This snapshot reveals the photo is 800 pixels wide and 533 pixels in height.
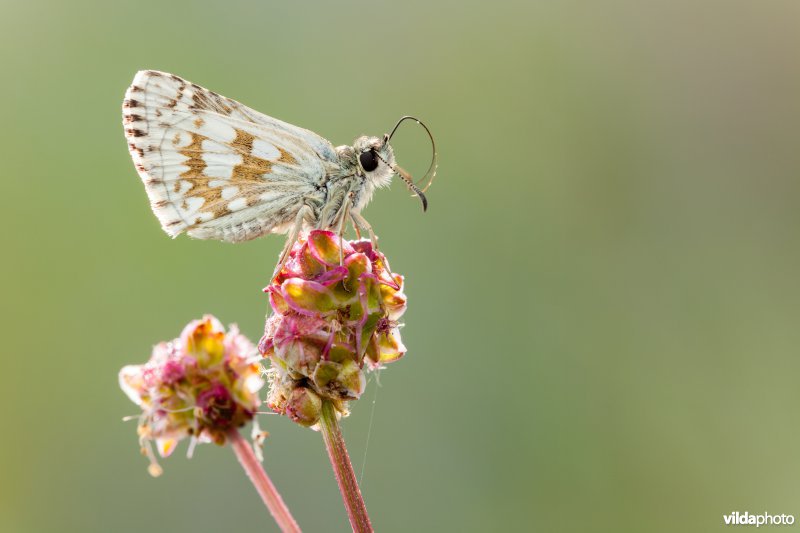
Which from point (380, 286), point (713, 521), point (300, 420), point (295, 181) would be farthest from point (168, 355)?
point (713, 521)

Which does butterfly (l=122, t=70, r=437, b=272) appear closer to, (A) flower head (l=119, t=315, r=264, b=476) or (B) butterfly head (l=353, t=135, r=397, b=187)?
(B) butterfly head (l=353, t=135, r=397, b=187)

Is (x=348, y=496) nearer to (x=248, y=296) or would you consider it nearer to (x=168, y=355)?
(x=168, y=355)

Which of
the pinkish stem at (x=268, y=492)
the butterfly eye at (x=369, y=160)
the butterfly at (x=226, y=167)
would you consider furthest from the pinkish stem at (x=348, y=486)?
the butterfly eye at (x=369, y=160)

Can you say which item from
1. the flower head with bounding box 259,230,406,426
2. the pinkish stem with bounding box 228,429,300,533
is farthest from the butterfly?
the pinkish stem with bounding box 228,429,300,533

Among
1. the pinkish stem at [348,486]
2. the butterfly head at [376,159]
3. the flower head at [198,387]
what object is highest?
the butterfly head at [376,159]

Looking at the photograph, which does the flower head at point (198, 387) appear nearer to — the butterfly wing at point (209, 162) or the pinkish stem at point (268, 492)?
the pinkish stem at point (268, 492)

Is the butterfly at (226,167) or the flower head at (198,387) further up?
the butterfly at (226,167)
